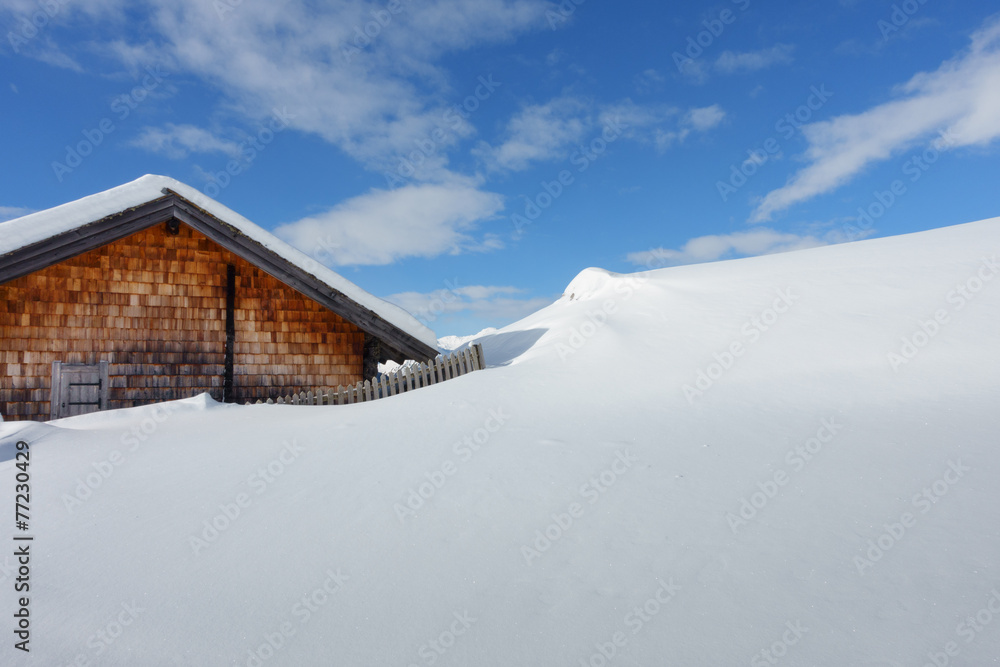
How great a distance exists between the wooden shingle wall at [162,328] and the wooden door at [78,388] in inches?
4.5

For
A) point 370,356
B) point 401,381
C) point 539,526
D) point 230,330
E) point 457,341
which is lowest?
point 539,526

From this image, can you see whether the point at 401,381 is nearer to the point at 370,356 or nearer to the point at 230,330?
the point at 370,356

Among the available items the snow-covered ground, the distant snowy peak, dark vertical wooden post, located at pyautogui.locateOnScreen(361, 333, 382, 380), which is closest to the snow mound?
the distant snowy peak

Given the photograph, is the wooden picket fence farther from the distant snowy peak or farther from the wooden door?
the distant snowy peak

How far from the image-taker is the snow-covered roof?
25.1ft

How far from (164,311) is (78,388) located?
1819mm

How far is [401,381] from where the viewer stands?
29.2ft

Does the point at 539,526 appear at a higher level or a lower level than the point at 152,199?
lower

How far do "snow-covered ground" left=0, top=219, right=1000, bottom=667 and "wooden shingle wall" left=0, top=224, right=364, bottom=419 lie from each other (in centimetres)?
234

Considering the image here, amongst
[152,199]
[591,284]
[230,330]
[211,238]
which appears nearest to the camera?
[152,199]

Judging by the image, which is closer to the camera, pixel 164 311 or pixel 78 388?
pixel 78 388

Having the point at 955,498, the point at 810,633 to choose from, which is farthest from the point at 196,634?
the point at 955,498

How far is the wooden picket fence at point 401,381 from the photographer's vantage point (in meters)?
8.66

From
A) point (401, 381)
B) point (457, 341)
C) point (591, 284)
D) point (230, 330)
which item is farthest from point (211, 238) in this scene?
point (457, 341)
